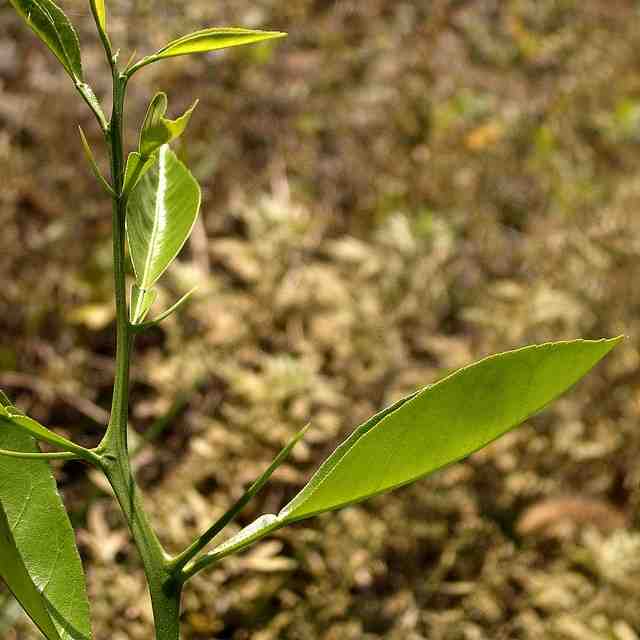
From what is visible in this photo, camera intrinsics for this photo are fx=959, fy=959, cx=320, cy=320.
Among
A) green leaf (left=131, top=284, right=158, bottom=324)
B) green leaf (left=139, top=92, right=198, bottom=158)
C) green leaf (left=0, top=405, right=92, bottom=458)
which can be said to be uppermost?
green leaf (left=139, top=92, right=198, bottom=158)

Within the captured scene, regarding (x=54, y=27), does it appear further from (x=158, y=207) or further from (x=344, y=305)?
(x=344, y=305)

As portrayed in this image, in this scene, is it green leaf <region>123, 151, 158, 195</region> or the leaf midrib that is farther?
the leaf midrib

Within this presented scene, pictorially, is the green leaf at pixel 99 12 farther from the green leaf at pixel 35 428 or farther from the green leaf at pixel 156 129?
the green leaf at pixel 35 428

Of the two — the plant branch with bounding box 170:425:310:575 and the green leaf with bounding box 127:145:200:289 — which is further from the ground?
the green leaf with bounding box 127:145:200:289

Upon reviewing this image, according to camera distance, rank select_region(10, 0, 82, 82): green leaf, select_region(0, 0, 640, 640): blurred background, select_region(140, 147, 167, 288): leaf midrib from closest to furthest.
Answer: select_region(10, 0, 82, 82): green leaf, select_region(140, 147, 167, 288): leaf midrib, select_region(0, 0, 640, 640): blurred background

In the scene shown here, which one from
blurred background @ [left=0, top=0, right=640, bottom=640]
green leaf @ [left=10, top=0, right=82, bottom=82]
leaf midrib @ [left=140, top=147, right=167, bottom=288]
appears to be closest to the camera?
green leaf @ [left=10, top=0, right=82, bottom=82]

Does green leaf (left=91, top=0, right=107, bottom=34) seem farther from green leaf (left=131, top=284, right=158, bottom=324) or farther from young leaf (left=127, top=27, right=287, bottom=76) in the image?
green leaf (left=131, top=284, right=158, bottom=324)

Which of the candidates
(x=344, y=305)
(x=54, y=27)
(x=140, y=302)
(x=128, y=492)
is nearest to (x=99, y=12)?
(x=54, y=27)

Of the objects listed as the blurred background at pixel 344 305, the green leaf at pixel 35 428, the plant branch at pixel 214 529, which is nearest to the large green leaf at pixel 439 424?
the plant branch at pixel 214 529

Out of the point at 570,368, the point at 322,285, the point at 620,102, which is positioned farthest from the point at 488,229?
the point at 570,368

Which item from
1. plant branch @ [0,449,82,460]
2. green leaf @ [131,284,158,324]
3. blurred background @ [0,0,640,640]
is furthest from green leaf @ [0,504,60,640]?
blurred background @ [0,0,640,640]
